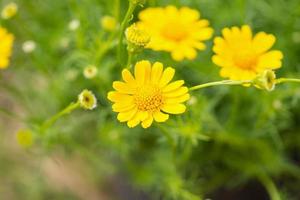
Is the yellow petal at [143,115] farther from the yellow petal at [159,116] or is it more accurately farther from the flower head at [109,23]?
the flower head at [109,23]

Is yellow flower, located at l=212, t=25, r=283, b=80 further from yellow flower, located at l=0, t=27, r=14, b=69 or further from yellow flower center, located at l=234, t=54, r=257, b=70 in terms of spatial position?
yellow flower, located at l=0, t=27, r=14, b=69

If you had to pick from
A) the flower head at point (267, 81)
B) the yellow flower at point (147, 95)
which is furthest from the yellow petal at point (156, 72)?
the flower head at point (267, 81)

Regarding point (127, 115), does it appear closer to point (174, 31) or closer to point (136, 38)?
point (136, 38)

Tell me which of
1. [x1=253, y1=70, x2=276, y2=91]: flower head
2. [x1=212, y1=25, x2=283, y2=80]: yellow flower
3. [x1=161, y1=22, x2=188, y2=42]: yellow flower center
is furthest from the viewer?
[x1=161, y1=22, x2=188, y2=42]: yellow flower center

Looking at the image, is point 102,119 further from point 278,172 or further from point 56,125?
point 278,172

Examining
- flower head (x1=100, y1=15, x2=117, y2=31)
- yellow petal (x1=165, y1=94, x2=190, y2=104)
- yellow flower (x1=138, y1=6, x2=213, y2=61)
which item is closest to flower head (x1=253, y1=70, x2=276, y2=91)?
yellow petal (x1=165, y1=94, x2=190, y2=104)

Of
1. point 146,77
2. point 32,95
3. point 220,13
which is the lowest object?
point 146,77

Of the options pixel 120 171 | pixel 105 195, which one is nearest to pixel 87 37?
pixel 120 171
